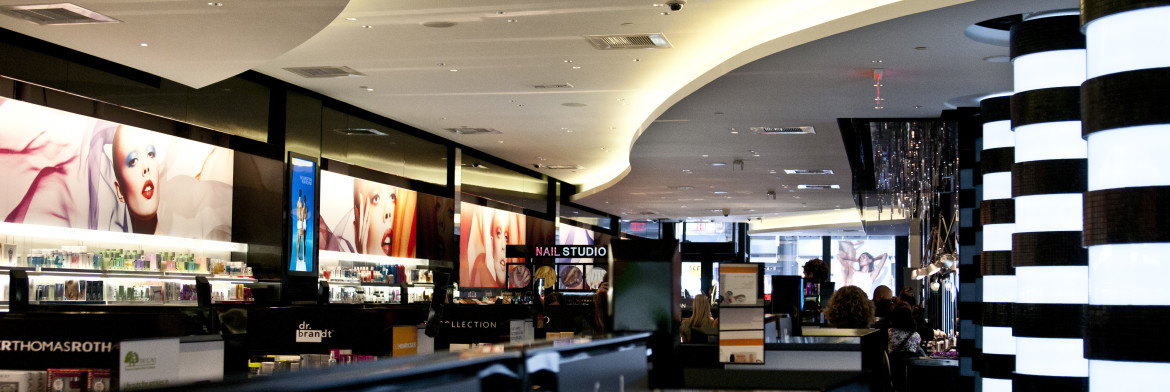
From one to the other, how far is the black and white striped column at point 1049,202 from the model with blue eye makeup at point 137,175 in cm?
762

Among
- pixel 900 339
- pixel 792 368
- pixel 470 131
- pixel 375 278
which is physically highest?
pixel 470 131

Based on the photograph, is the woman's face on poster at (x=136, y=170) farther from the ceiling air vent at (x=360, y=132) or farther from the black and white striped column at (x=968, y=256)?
the black and white striped column at (x=968, y=256)

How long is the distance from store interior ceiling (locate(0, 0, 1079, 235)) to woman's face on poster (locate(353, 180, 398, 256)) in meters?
1.06

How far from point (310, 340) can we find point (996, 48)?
5.65 meters

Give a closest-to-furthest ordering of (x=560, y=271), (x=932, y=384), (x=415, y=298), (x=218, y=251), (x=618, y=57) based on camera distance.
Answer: (x=618, y=57) < (x=932, y=384) < (x=218, y=251) < (x=415, y=298) < (x=560, y=271)

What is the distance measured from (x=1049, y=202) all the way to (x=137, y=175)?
7891mm

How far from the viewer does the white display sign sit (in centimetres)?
493

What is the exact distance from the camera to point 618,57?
31.0 feet

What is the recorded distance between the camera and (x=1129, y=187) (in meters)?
2.69

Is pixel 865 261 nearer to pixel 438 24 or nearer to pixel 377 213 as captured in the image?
pixel 377 213

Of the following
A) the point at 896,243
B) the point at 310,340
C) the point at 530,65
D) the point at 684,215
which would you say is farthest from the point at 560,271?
the point at 896,243

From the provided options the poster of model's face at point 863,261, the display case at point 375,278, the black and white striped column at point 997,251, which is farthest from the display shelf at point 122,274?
the poster of model's face at point 863,261

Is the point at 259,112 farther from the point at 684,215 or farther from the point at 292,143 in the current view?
the point at 684,215

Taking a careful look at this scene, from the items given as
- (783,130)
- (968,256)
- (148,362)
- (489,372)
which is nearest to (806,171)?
(783,130)
